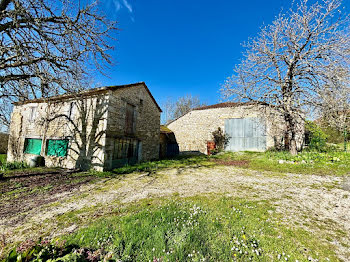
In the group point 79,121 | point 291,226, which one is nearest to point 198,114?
point 79,121

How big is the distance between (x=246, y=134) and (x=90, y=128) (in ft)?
42.1

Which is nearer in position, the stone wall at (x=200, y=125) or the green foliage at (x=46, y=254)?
the green foliage at (x=46, y=254)

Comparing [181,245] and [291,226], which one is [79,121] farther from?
[291,226]

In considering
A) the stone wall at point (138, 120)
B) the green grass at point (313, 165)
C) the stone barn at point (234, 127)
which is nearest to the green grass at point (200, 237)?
the green grass at point (313, 165)

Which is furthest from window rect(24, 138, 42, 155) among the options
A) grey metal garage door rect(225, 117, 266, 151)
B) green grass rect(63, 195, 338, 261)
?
grey metal garage door rect(225, 117, 266, 151)

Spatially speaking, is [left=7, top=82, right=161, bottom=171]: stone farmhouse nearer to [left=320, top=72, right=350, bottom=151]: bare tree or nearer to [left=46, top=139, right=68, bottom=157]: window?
[left=46, top=139, right=68, bottom=157]: window

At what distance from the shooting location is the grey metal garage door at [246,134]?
1295 cm

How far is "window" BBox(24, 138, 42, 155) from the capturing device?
10378 mm

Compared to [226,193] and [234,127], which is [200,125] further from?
[226,193]

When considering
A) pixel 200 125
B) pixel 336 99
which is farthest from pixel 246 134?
pixel 336 99

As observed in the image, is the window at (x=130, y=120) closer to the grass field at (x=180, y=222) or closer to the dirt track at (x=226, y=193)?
the dirt track at (x=226, y=193)

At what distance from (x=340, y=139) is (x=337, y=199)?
58.7 feet

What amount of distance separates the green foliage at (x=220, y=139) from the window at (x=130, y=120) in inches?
338

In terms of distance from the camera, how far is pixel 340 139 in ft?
50.3
